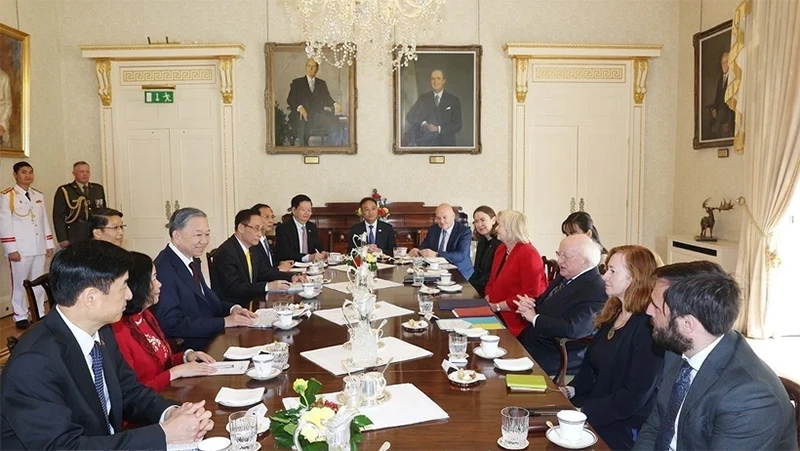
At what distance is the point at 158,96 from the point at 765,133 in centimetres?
784

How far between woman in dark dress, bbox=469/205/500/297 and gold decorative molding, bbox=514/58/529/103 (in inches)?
116

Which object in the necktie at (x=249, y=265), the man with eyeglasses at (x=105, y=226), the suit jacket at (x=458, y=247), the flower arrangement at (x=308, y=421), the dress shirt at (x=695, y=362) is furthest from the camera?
the suit jacket at (x=458, y=247)

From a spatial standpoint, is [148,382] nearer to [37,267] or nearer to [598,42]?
[37,267]

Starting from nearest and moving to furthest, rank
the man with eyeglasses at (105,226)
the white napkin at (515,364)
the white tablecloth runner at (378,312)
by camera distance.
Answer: the white napkin at (515,364) → the white tablecloth runner at (378,312) → the man with eyeglasses at (105,226)

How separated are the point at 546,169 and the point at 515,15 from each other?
2309mm

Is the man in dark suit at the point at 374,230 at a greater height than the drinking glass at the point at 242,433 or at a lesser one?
greater

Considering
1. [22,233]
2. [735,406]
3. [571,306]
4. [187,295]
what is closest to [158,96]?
[22,233]

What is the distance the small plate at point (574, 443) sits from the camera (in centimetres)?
178

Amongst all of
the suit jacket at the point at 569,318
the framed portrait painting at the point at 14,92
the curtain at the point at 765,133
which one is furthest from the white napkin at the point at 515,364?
the framed portrait painting at the point at 14,92

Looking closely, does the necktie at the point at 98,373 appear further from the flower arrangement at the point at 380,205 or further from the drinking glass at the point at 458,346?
the flower arrangement at the point at 380,205

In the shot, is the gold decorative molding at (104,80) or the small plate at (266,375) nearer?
the small plate at (266,375)

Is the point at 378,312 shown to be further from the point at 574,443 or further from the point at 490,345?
the point at 574,443

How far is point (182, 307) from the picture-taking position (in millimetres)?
3535

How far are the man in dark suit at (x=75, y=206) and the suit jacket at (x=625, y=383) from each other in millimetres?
6897
